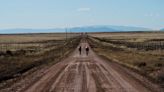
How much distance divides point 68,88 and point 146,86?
4.19 metres

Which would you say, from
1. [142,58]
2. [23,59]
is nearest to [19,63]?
[23,59]

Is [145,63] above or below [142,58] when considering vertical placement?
above

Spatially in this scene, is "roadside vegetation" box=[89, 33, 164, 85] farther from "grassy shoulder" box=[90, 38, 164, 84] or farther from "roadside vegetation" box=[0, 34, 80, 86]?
"roadside vegetation" box=[0, 34, 80, 86]

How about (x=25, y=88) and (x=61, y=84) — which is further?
(x=61, y=84)

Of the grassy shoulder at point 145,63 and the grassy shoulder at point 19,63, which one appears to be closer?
the grassy shoulder at point 145,63

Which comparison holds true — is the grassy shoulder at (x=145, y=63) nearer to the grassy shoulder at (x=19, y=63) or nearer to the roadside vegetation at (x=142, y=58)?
the roadside vegetation at (x=142, y=58)

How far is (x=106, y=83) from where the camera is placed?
1928 cm

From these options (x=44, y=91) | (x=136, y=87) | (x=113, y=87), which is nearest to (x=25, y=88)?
(x=44, y=91)

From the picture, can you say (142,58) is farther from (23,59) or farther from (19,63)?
(23,59)

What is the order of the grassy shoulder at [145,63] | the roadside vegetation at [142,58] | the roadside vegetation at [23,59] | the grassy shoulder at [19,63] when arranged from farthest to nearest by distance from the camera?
the roadside vegetation at [23,59] → the grassy shoulder at [19,63] → the roadside vegetation at [142,58] → the grassy shoulder at [145,63]

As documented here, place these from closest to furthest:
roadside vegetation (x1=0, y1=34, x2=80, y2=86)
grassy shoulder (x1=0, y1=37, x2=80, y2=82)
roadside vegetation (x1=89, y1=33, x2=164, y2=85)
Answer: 1. roadside vegetation (x1=89, y1=33, x2=164, y2=85)
2. grassy shoulder (x1=0, y1=37, x2=80, y2=82)
3. roadside vegetation (x1=0, y1=34, x2=80, y2=86)

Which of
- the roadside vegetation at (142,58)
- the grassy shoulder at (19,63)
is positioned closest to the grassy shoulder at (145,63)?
the roadside vegetation at (142,58)

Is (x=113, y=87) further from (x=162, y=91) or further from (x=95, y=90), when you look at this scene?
(x=162, y=91)

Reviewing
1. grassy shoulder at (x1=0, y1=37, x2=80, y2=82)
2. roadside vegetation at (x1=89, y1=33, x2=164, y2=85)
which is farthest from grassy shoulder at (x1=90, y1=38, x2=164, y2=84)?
grassy shoulder at (x1=0, y1=37, x2=80, y2=82)
